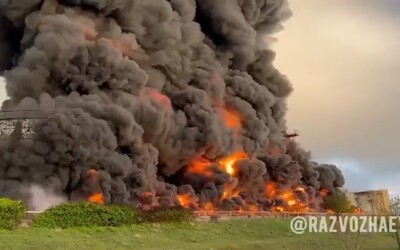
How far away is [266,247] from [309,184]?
135ft

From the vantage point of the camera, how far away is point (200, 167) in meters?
56.3

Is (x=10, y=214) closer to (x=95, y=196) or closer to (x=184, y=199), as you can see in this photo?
(x=95, y=196)

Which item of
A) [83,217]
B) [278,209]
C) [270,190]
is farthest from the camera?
[270,190]

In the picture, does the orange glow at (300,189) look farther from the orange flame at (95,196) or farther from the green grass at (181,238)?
the orange flame at (95,196)

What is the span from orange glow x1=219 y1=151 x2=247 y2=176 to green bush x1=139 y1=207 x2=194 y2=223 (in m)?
25.4

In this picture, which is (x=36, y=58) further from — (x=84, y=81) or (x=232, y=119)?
(x=232, y=119)

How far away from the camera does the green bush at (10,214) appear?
26156 millimetres

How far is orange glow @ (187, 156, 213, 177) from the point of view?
2196 inches

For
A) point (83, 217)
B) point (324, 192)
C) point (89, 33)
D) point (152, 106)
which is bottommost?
point (83, 217)

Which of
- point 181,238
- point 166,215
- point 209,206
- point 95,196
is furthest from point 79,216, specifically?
point 209,206

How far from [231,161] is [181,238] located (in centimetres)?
3160

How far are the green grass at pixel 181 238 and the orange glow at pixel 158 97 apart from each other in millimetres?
19538

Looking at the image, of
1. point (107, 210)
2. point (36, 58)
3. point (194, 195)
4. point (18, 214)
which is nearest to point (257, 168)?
point (194, 195)

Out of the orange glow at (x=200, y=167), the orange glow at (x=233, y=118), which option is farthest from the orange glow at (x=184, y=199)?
the orange glow at (x=233, y=118)
